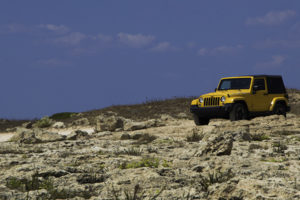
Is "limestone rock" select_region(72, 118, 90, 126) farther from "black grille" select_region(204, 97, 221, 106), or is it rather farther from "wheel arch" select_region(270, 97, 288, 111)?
"wheel arch" select_region(270, 97, 288, 111)

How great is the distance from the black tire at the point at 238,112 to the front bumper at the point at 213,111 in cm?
22

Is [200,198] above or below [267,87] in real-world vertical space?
below

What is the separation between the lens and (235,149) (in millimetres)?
7422

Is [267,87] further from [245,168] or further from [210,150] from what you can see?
[245,168]

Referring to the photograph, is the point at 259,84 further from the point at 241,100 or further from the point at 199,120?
the point at 199,120

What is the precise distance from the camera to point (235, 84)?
1614 cm

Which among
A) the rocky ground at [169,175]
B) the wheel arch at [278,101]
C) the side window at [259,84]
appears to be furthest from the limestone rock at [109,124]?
the rocky ground at [169,175]

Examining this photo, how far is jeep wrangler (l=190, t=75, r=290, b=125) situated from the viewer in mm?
15078

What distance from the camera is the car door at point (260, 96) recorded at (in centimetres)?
1570

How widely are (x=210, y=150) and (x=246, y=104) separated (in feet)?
30.6

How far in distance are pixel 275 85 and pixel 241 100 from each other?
2.69 metres

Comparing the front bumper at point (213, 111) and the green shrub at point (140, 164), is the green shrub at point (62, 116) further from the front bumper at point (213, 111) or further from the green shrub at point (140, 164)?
the green shrub at point (140, 164)

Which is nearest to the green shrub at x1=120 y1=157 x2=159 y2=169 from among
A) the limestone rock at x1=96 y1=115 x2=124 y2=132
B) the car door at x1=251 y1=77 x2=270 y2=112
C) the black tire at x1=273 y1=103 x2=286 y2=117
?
the car door at x1=251 y1=77 x2=270 y2=112

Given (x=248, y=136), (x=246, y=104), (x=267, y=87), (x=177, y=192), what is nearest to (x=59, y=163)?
(x=177, y=192)
